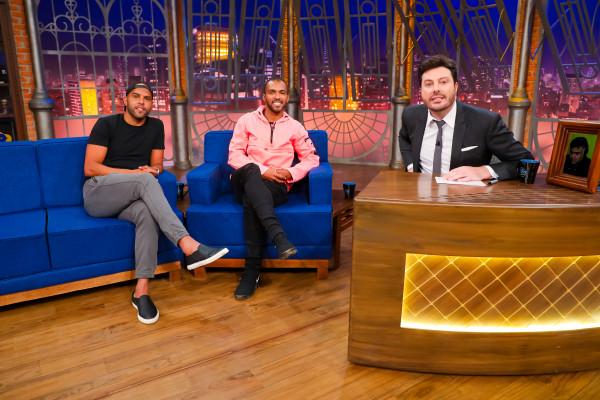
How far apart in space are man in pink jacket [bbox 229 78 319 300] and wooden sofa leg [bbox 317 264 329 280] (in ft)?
1.19

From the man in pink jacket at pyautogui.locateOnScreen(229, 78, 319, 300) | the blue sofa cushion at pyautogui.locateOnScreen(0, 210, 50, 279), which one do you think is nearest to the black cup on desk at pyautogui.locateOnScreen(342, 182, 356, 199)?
the man in pink jacket at pyautogui.locateOnScreen(229, 78, 319, 300)

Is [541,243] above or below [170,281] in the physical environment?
above

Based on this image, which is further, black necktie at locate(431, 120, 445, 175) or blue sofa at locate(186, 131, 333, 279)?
blue sofa at locate(186, 131, 333, 279)

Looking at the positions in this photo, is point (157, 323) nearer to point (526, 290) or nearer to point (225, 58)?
point (526, 290)

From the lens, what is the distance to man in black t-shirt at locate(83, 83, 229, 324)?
244 cm

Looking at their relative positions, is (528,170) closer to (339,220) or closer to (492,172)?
(492,172)

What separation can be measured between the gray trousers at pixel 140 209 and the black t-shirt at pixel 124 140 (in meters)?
0.19

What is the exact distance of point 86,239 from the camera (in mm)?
2449

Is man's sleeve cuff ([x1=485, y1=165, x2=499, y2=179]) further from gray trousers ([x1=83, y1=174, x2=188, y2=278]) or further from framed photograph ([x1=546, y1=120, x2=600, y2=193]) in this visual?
gray trousers ([x1=83, y1=174, x2=188, y2=278])

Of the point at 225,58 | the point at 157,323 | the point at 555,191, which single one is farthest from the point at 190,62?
the point at 555,191

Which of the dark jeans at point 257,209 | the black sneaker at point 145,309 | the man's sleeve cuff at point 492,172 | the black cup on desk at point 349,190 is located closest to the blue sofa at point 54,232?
the black sneaker at point 145,309

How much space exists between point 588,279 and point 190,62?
531 cm

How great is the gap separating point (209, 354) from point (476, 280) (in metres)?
1.15

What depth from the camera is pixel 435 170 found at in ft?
7.45
